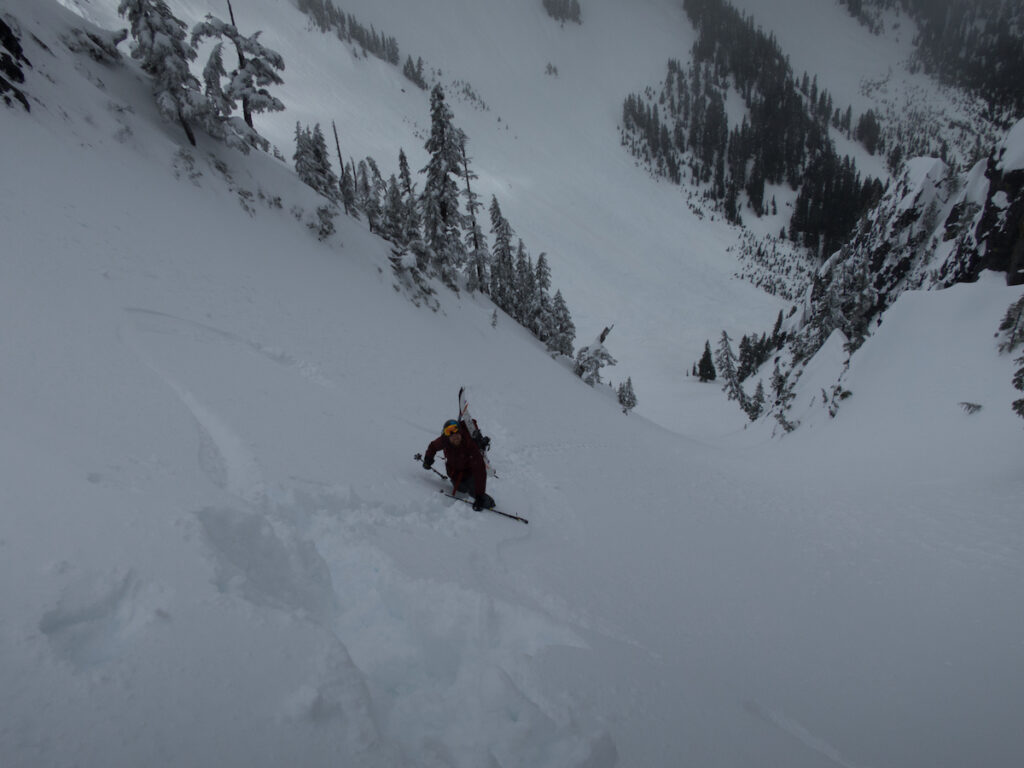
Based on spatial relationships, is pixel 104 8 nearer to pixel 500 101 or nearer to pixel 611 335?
pixel 500 101

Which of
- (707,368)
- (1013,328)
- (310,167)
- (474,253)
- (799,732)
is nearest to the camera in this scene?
(799,732)

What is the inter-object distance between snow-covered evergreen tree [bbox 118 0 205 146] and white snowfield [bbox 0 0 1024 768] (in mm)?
1756

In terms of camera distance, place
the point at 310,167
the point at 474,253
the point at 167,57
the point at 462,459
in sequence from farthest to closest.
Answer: the point at 474,253 < the point at 310,167 < the point at 167,57 < the point at 462,459

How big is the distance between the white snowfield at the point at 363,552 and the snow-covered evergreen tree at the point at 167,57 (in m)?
1.76

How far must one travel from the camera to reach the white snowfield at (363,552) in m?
2.88

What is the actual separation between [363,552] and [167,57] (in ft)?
64.0

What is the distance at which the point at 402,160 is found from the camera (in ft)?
126

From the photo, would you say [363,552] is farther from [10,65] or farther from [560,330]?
[560,330]

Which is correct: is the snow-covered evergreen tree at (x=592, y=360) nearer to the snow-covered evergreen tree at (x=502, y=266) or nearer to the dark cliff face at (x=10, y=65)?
the snow-covered evergreen tree at (x=502, y=266)

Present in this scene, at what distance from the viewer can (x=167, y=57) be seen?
1545 centimetres

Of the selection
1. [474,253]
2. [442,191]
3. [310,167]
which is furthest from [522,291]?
[310,167]

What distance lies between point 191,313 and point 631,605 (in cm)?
1067

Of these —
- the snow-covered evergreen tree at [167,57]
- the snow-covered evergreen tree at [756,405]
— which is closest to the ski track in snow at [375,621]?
the snow-covered evergreen tree at [167,57]

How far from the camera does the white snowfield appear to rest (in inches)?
113
